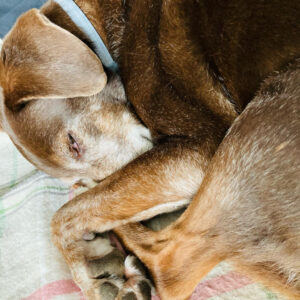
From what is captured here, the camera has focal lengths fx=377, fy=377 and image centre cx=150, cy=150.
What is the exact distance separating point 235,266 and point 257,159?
1.58 feet

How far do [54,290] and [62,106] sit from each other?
3.04 ft

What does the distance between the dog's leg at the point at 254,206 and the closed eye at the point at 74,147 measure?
685 millimetres

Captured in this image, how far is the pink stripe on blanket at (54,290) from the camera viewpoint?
1.86 meters

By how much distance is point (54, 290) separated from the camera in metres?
1.88

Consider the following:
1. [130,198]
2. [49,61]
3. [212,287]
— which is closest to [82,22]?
[49,61]

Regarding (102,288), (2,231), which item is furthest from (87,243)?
(2,231)

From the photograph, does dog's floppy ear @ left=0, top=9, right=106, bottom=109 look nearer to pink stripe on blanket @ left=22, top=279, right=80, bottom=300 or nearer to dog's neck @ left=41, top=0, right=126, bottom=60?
dog's neck @ left=41, top=0, right=126, bottom=60

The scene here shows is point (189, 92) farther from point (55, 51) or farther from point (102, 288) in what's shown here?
point (102, 288)

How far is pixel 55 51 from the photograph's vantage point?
1.62 metres

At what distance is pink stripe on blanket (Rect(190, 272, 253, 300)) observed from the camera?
1768 millimetres

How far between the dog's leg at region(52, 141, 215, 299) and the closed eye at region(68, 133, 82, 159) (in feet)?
0.68

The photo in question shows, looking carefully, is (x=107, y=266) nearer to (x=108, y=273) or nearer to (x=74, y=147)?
(x=108, y=273)

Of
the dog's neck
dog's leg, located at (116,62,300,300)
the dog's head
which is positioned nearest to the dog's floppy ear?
the dog's head

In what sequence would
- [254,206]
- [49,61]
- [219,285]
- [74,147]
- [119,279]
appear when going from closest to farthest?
1. [254,206]
2. [49,61]
3. [219,285]
4. [119,279]
5. [74,147]
